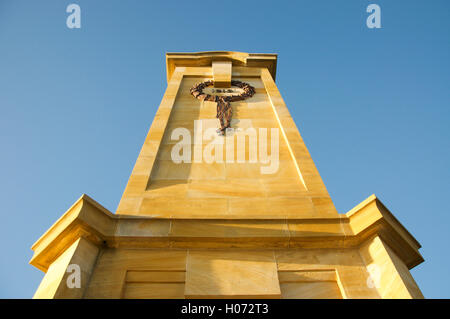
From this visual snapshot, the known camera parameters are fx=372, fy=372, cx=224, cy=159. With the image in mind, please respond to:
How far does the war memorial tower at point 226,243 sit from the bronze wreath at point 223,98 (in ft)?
11.2

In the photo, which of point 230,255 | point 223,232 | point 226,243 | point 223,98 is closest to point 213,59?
point 223,98

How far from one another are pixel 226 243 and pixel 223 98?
29.7 feet

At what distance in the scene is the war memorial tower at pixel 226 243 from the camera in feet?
21.6

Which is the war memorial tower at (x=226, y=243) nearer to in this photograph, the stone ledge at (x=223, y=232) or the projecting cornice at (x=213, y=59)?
the stone ledge at (x=223, y=232)

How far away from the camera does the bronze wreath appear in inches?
518

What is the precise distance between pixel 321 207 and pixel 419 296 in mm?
2889

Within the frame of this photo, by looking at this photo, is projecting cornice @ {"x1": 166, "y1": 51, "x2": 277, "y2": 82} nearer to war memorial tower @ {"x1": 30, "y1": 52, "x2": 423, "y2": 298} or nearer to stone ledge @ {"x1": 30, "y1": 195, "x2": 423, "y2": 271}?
war memorial tower @ {"x1": 30, "y1": 52, "x2": 423, "y2": 298}

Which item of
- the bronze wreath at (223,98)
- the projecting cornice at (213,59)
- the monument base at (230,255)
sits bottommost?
the monument base at (230,255)

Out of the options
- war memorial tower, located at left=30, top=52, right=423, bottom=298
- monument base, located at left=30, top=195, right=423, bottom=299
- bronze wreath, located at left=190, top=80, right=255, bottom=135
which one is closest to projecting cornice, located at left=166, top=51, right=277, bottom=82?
bronze wreath, located at left=190, top=80, right=255, bottom=135

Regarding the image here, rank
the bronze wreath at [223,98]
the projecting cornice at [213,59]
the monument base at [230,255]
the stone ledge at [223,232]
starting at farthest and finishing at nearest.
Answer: the projecting cornice at [213,59] → the bronze wreath at [223,98] → the stone ledge at [223,232] → the monument base at [230,255]

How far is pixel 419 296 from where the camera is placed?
20.7 ft

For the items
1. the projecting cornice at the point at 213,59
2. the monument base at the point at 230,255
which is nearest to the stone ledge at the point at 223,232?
the monument base at the point at 230,255
